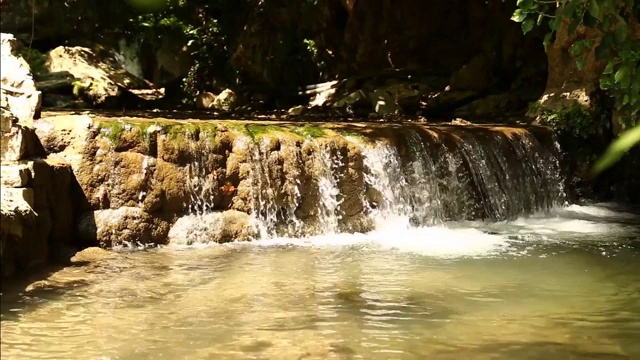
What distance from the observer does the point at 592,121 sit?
1059 cm

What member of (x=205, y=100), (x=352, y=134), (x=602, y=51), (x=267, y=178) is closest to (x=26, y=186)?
(x=267, y=178)

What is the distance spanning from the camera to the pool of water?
3.62m

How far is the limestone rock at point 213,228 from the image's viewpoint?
7.03 m

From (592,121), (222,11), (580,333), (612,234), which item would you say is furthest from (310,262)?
(222,11)

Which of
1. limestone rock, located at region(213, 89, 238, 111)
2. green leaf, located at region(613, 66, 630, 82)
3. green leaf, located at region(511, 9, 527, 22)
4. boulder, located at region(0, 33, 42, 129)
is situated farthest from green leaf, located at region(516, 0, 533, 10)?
limestone rock, located at region(213, 89, 238, 111)

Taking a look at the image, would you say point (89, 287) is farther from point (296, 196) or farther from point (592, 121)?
point (592, 121)

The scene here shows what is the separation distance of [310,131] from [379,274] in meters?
3.00

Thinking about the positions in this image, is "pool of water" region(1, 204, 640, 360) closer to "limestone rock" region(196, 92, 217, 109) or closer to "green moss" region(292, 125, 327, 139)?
"green moss" region(292, 125, 327, 139)

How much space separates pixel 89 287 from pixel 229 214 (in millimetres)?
2546

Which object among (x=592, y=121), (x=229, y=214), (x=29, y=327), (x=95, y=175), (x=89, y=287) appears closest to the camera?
(x=29, y=327)

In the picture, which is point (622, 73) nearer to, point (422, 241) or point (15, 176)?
point (15, 176)

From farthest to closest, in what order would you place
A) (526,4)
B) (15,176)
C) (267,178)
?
(267,178), (15,176), (526,4)

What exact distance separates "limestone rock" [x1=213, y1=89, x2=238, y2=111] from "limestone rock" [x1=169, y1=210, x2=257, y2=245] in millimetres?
9920

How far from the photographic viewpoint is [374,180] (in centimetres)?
812
